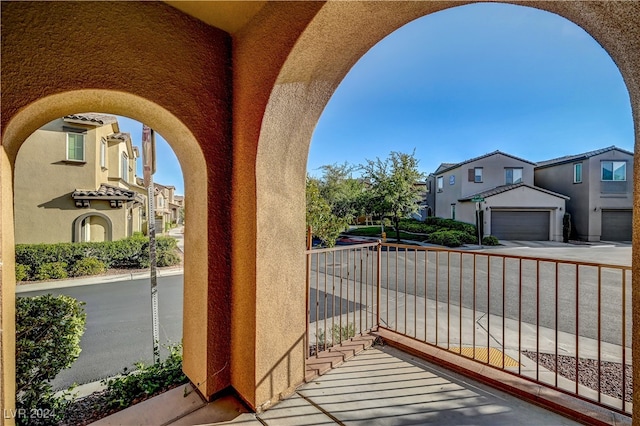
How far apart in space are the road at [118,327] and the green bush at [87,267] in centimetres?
147

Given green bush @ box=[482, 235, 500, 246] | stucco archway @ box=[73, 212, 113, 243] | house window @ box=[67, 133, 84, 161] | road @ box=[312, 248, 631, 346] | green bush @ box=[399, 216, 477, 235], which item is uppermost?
house window @ box=[67, 133, 84, 161]

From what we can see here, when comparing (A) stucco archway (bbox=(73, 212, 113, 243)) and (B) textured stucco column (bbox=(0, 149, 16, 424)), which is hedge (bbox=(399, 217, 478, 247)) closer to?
(A) stucco archway (bbox=(73, 212, 113, 243))

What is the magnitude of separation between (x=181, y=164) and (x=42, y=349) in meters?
1.82

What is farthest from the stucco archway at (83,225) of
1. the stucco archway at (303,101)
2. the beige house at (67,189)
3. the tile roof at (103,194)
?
the stucco archway at (303,101)

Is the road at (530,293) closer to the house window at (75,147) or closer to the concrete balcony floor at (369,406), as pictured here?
the concrete balcony floor at (369,406)

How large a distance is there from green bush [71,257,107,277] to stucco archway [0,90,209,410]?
8.50 metres

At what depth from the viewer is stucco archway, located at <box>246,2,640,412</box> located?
4.08ft

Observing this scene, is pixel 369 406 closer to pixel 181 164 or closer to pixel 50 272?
pixel 181 164

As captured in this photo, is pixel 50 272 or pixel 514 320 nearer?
pixel 514 320

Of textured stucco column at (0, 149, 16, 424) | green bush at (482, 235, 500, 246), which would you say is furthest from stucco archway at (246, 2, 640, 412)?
green bush at (482, 235, 500, 246)

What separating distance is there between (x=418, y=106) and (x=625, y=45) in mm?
13922

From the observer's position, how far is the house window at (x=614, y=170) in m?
16.6

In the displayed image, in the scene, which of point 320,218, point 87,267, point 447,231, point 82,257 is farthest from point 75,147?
point 447,231

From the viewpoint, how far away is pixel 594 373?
2.89 metres
